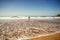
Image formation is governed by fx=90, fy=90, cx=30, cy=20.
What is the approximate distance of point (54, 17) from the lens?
1993 millimetres

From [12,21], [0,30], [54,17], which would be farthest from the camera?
[54,17]

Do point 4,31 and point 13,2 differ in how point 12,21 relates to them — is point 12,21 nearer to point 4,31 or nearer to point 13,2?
point 4,31

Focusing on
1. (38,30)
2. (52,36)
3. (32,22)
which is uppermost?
(32,22)

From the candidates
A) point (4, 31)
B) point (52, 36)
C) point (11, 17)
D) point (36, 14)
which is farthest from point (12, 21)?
point (52, 36)

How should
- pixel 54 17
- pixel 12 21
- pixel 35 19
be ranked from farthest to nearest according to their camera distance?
pixel 54 17, pixel 35 19, pixel 12 21

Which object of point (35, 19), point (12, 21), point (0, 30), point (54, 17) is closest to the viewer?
point (0, 30)

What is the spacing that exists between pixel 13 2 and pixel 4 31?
583 mm

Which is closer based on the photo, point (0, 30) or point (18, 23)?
point (0, 30)

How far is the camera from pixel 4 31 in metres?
1.65

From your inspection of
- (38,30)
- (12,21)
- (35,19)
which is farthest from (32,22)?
(12,21)

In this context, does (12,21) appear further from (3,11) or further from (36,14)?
(36,14)

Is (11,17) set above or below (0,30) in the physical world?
above

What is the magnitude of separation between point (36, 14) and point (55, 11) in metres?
0.45

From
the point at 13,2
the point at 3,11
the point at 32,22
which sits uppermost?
the point at 13,2
